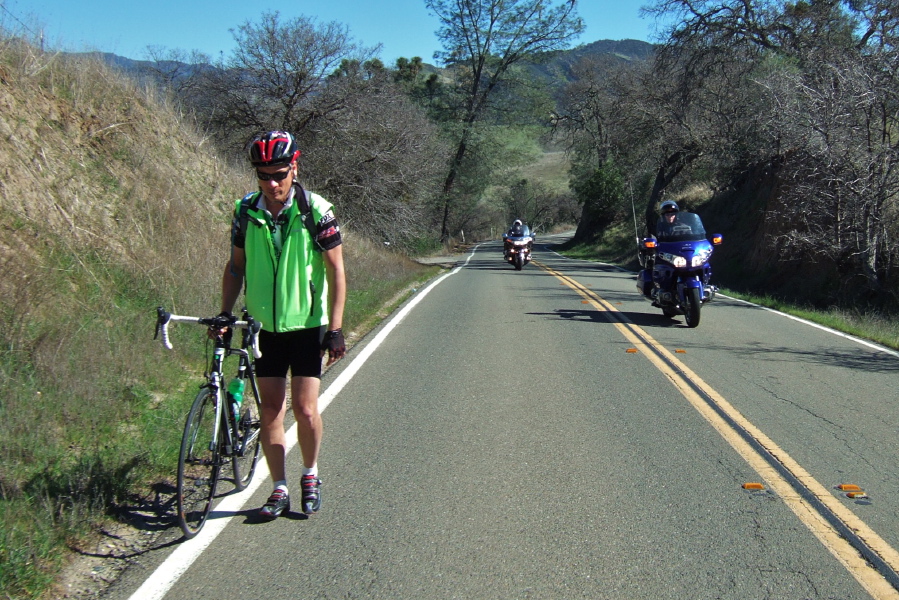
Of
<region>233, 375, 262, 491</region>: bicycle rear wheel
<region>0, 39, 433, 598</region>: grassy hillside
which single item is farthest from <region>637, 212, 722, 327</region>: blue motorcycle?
<region>233, 375, 262, 491</region>: bicycle rear wheel

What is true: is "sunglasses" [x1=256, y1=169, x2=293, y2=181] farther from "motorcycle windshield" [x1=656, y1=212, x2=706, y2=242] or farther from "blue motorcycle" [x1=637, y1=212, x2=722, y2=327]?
"motorcycle windshield" [x1=656, y1=212, x2=706, y2=242]

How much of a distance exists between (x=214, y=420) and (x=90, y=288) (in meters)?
4.93

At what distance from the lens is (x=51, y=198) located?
10.1 m

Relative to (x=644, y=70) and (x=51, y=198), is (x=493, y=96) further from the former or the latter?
(x=51, y=198)

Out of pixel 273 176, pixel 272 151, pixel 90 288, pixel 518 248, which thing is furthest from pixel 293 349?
pixel 518 248

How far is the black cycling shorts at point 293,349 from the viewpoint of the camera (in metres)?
4.67

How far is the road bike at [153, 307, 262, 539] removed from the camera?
4449 millimetres

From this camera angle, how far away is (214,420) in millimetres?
4629

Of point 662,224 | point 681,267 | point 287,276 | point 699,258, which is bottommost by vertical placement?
point 681,267

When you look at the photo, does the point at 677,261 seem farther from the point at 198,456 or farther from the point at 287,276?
the point at 198,456

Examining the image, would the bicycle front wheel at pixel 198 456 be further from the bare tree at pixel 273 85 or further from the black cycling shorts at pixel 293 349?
the bare tree at pixel 273 85

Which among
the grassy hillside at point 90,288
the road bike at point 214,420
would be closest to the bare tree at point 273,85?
the grassy hillside at point 90,288

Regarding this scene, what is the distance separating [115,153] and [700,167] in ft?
85.0

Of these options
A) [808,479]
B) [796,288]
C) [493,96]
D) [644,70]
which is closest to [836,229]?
[796,288]
